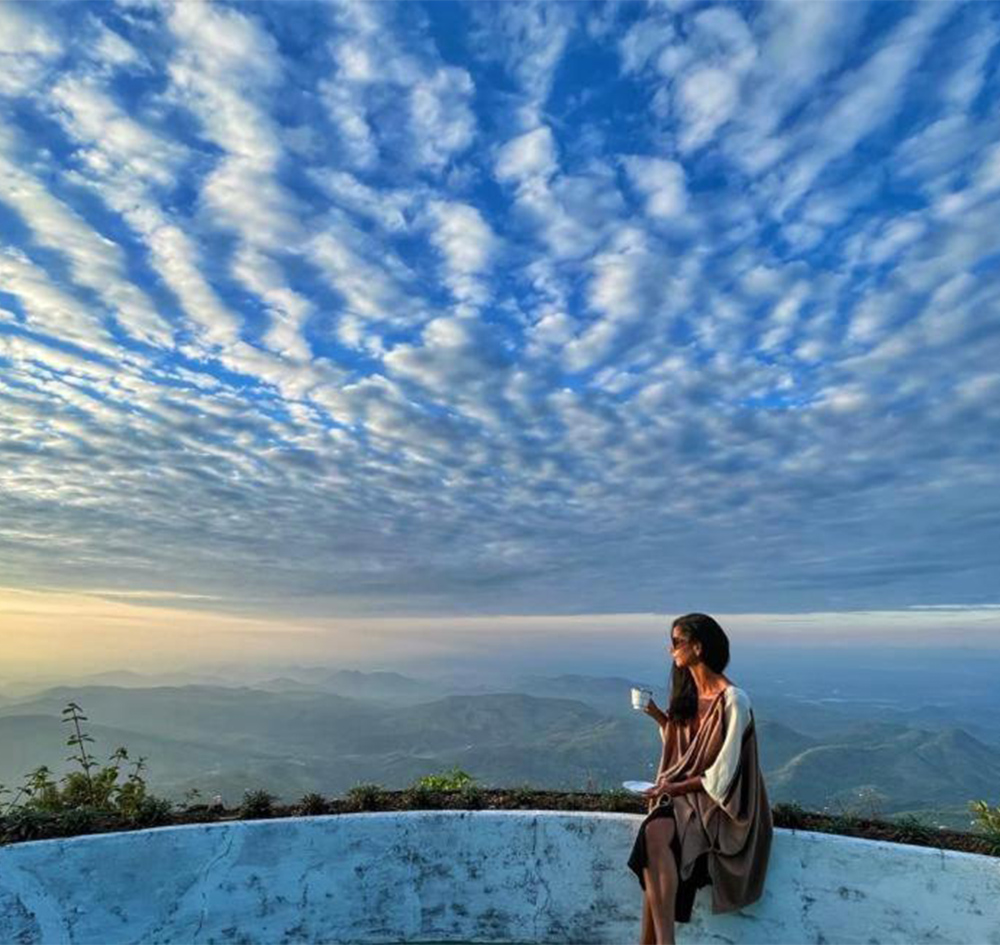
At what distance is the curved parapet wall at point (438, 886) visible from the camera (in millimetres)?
4270

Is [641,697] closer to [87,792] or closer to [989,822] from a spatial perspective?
[989,822]

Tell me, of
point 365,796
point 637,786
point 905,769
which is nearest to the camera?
point 637,786

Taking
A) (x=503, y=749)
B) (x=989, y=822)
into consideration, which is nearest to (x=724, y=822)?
(x=989, y=822)

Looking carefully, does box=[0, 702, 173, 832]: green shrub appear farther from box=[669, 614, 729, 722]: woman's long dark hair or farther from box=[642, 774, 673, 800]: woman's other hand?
box=[669, 614, 729, 722]: woman's long dark hair

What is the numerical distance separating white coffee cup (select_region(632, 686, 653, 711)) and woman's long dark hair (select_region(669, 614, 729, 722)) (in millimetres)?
162

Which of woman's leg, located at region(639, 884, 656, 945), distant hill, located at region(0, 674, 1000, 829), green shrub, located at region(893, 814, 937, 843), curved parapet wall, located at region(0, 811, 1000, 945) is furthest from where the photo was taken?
distant hill, located at region(0, 674, 1000, 829)

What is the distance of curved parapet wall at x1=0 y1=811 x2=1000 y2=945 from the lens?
14.0ft

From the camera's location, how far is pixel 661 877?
4.05 metres

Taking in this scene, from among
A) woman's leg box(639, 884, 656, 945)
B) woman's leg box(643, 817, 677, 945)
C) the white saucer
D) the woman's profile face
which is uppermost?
the woman's profile face

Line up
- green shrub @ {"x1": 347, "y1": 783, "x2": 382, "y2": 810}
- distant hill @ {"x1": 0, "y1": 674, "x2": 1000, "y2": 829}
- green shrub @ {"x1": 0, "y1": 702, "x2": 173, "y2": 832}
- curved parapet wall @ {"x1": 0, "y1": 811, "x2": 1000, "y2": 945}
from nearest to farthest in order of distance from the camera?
curved parapet wall @ {"x1": 0, "y1": 811, "x2": 1000, "y2": 945} → green shrub @ {"x1": 0, "y1": 702, "x2": 173, "y2": 832} → green shrub @ {"x1": 347, "y1": 783, "x2": 382, "y2": 810} → distant hill @ {"x1": 0, "y1": 674, "x2": 1000, "y2": 829}

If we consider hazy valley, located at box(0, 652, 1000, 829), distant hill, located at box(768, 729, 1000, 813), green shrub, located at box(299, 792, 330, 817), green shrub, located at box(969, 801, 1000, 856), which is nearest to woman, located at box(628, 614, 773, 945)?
green shrub, located at box(969, 801, 1000, 856)

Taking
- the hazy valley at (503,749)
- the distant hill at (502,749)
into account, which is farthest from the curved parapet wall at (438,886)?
the distant hill at (502,749)

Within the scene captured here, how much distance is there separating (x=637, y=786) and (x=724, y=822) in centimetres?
57

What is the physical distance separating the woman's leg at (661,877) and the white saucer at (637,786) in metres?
0.20
